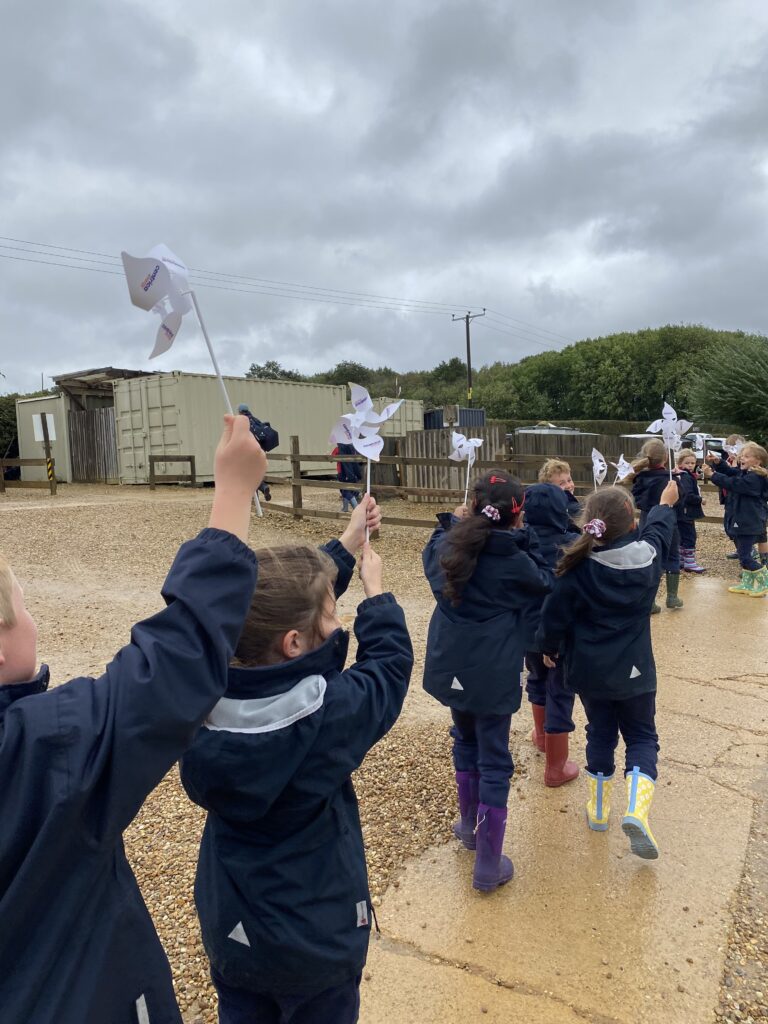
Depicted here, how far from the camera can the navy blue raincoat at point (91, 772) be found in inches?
42.7

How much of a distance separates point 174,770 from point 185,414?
16907 mm

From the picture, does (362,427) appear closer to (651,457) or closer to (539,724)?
(539,724)

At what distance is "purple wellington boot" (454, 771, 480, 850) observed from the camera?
3.28 m

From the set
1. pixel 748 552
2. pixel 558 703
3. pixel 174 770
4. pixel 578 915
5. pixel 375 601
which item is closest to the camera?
pixel 375 601

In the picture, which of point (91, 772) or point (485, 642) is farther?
point (485, 642)

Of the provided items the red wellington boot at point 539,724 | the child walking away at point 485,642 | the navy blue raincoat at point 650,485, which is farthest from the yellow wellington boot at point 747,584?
the child walking away at point 485,642

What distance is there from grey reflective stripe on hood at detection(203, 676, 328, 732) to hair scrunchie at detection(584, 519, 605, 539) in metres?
1.93

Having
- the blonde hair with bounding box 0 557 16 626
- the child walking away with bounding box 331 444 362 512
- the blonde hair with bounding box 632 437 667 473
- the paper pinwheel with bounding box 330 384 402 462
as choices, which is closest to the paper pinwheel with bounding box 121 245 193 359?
the paper pinwheel with bounding box 330 384 402 462

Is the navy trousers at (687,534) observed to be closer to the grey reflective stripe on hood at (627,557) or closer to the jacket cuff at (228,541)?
the grey reflective stripe on hood at (627,557)

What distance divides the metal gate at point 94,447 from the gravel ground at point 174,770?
20.7 feet

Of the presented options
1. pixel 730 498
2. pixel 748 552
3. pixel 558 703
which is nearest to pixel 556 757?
pixel 558 703

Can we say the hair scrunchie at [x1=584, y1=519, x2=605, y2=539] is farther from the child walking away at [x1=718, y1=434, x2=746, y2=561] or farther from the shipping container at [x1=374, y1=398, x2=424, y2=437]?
the shipping container at [x1=374, y1=398, x2=424, y2=437]

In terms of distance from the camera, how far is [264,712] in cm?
169

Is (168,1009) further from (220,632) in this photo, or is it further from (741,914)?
(741,914)
